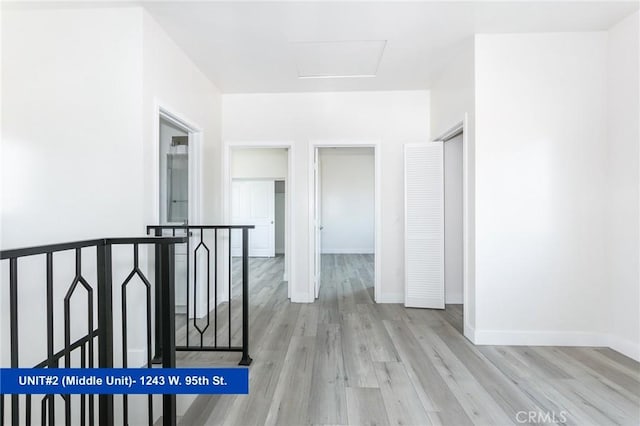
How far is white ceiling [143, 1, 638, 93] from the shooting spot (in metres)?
2.28

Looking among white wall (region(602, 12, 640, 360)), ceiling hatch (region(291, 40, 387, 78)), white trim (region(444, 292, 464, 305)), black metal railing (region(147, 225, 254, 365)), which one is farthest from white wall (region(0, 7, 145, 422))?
white wall (region(602, 12, 640, 360))

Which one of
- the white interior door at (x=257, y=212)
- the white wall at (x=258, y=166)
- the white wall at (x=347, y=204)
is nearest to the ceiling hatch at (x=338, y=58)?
the white wall at (x=258, y=166)

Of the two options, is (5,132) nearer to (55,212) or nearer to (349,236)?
(55,212)

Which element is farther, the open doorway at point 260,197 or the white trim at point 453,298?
the open doorway at point 260,197

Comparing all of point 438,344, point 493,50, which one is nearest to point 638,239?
point 438,344

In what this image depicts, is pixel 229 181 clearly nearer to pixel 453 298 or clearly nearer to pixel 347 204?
pixel 453 298

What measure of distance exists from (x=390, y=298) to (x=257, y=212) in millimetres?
4530

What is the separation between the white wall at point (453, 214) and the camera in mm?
3744

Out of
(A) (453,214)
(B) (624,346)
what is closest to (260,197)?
(A) (453,214)

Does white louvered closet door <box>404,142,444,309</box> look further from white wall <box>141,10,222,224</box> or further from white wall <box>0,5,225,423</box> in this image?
white wall <box>0,5,225,423</box>

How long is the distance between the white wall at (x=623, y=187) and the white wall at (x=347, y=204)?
18.3ft

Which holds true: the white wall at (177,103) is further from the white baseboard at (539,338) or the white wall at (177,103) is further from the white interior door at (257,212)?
the white interior door at (257,212)

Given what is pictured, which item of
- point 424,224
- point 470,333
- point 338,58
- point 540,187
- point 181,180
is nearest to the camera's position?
point 540,187

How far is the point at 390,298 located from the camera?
3.86 m
